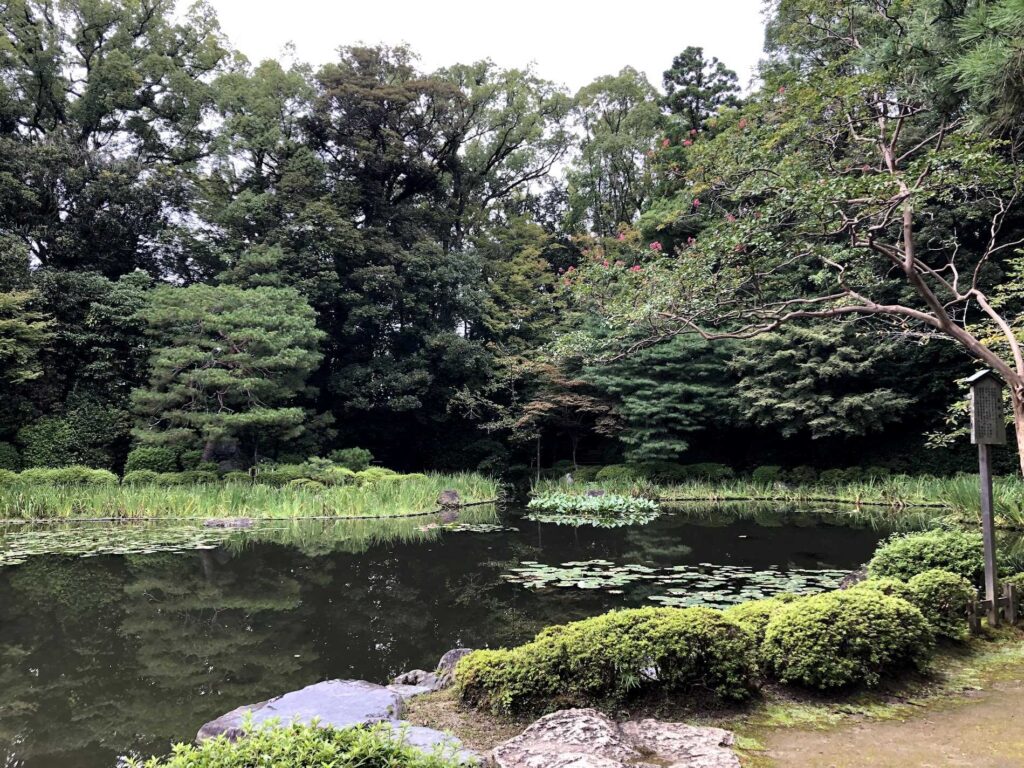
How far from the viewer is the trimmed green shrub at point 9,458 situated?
42.4 feet

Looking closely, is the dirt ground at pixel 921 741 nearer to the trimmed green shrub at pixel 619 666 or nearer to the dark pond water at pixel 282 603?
the trimmed green shrub at pixel 619 666

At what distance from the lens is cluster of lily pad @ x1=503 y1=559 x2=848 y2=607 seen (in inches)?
215

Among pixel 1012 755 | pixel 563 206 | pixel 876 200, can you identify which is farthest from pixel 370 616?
pixel 563 206

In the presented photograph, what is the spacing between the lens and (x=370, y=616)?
528cm

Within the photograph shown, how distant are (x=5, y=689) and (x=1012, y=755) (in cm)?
515

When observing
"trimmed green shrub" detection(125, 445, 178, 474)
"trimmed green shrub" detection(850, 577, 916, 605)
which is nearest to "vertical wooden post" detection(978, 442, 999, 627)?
"trimmed green shrub" detection(850, 577, 916, 605)

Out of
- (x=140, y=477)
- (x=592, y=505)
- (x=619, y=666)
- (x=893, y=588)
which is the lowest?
(x=592, y=505)

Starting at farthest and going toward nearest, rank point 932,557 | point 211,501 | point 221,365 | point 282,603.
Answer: point 221,365
point 211,501
point 282,603
point 932,557

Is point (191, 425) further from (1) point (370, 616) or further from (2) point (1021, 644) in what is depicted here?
(2) point (1021, 644)

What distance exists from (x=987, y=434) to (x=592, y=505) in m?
8.48

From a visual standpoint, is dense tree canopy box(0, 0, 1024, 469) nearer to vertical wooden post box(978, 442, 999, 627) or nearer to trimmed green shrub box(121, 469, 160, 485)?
trimmed green shrub box(121, 469, 160, 485)

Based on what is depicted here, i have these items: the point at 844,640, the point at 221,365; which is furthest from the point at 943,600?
the point at 221,365

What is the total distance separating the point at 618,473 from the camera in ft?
51.9

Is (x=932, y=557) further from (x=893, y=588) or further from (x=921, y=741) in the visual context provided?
(x=921, y=741)
